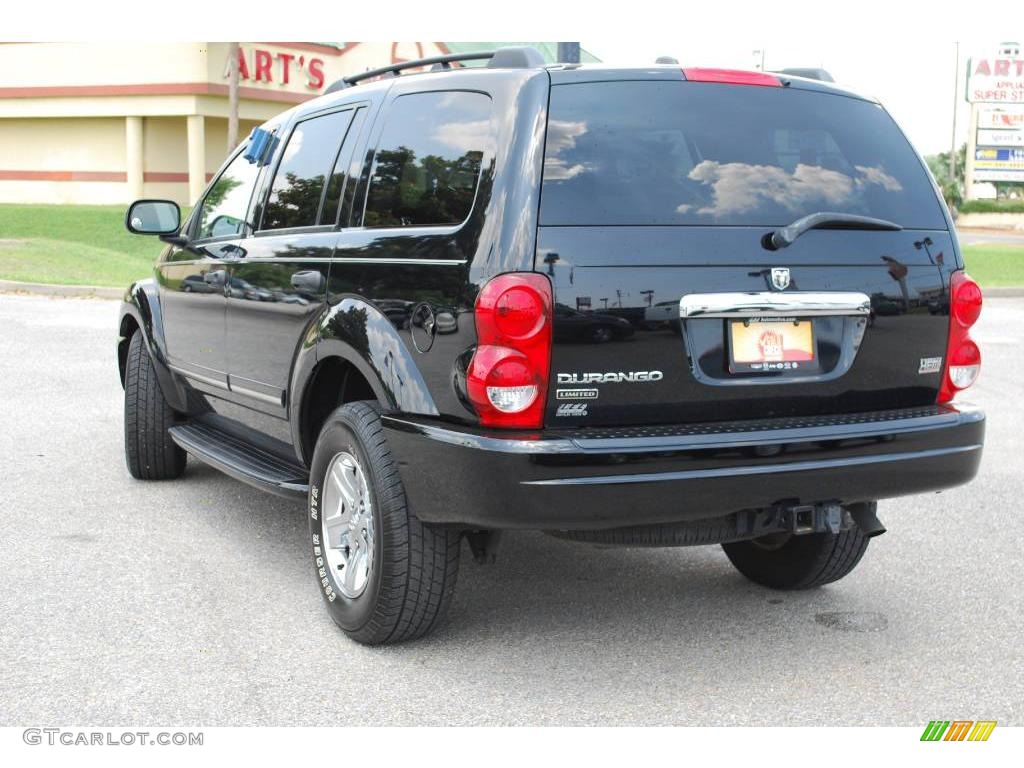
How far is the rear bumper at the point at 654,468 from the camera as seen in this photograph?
146 inches

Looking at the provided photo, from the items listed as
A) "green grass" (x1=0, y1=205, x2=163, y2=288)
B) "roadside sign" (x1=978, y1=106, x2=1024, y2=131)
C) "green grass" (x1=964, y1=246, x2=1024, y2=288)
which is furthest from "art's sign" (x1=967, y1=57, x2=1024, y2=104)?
"green grass" (x1=0, y1=205, x2=163, y2=288)

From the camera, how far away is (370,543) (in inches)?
171

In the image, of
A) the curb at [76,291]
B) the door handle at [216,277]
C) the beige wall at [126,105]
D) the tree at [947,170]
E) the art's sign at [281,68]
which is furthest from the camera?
the tree at [947,170]

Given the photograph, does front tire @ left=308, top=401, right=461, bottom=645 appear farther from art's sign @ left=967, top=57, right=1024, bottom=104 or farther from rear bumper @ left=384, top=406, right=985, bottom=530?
art's sign @ left=967, top=57, right=1024, bottom=104

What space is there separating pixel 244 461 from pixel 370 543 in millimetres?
1277

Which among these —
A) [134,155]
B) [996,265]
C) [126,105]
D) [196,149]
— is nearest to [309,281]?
[996,265]

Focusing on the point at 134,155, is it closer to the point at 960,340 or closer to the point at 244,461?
the point at 244,461

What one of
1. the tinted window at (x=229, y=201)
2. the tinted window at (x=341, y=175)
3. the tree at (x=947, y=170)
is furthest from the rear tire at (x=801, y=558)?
the tree at (x=947, y=170)

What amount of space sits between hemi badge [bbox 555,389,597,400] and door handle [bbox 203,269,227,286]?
2.46m

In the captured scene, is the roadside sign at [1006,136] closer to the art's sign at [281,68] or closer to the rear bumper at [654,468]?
the art's sign at [281,68]

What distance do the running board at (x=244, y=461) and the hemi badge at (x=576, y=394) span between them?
4.77ft

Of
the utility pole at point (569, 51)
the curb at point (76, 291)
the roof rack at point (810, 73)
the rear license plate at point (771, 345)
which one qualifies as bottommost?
the curb at point (76, 291)

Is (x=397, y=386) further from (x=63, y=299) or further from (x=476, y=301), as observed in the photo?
(x=63, y=299)

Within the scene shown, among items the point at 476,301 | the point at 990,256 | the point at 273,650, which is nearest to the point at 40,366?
the point at 273,650
